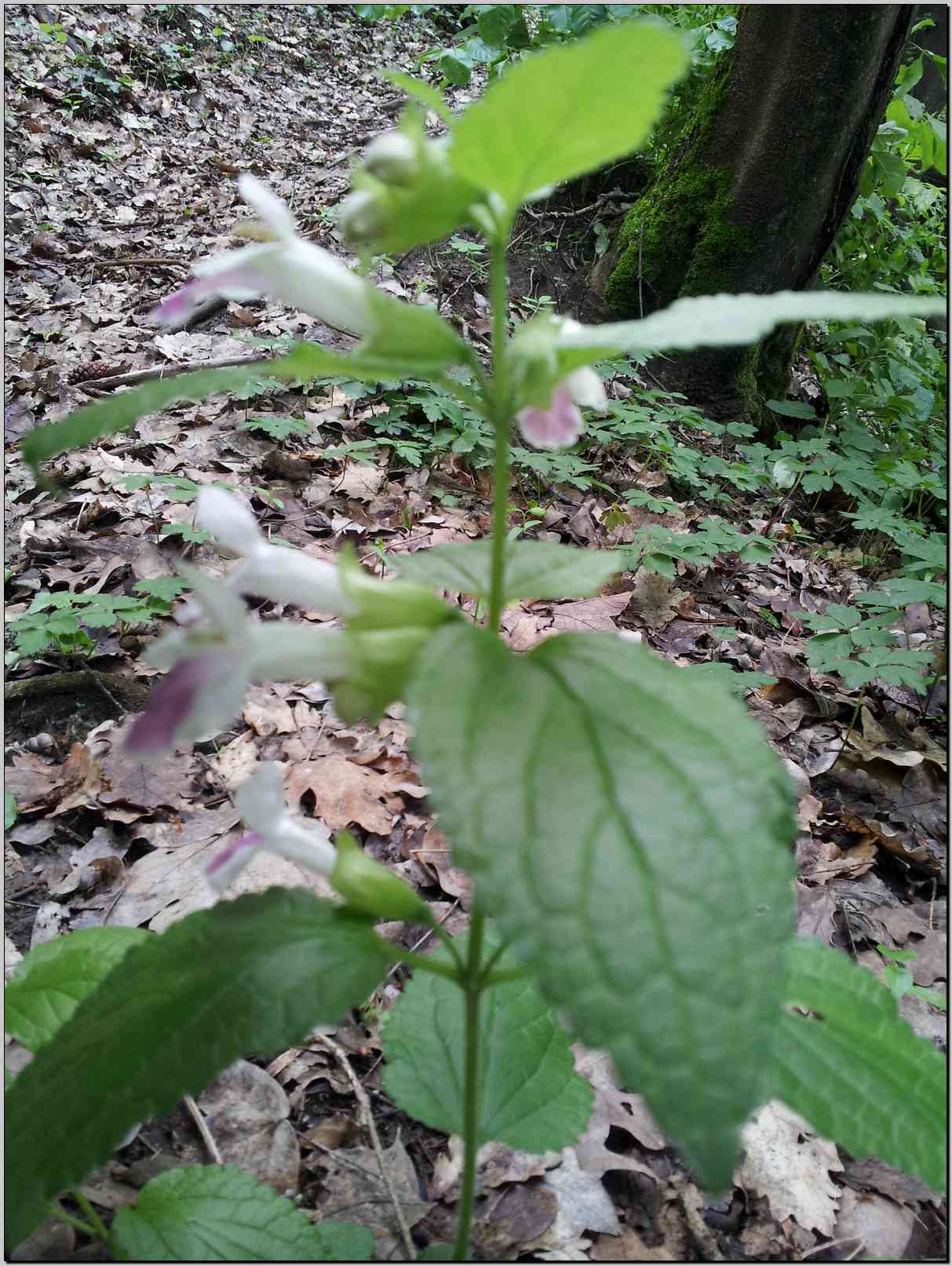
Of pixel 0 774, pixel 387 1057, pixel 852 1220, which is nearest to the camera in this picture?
pixel 387 1057

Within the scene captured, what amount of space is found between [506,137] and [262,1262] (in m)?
1.39

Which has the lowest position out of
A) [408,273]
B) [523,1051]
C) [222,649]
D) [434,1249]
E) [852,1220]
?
[852,1220]

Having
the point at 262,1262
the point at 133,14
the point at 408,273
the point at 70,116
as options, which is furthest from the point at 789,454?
the point at 133,14

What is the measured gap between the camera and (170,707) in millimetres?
753

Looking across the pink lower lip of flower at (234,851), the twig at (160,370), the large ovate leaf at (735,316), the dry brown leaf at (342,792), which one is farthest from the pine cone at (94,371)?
the large ovate leaf at (735,316)

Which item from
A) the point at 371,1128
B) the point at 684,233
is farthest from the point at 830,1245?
the point at 684,233

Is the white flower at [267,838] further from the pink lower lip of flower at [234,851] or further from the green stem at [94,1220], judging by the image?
the green stem at [94,1220]

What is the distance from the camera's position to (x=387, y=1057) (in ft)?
3.98

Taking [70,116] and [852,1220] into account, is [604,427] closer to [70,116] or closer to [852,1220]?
[852,1220]

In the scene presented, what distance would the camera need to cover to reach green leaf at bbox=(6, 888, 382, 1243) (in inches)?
30.9

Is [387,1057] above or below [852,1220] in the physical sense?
above

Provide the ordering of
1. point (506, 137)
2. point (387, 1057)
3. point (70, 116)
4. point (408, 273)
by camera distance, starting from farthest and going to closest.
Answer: point (70, 116), point (408, 273), point (387, 1057), point (506, 137)

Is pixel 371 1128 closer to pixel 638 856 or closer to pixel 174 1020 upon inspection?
pixel 174 1020

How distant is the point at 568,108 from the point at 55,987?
4.27 ft
